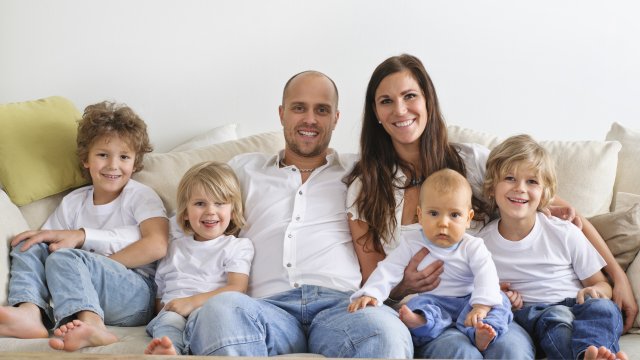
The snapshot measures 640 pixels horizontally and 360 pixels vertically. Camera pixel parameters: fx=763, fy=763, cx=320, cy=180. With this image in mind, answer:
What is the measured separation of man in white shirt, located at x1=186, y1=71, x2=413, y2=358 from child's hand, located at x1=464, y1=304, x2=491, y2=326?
170mm

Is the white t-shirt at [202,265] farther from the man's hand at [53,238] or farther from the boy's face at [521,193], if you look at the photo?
the boy's face at [521,193]

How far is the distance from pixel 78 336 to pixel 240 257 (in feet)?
1.83

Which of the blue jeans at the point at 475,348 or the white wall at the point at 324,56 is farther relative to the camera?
the white wall at the point at 324,56

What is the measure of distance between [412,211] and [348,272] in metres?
0.28

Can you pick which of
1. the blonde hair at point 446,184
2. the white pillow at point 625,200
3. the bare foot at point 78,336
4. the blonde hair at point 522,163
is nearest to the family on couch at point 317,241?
the bare foot at point 78,336

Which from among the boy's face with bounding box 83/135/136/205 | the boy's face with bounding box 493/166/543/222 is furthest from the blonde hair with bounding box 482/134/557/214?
the boy's face with bounding box 83/135/136/205

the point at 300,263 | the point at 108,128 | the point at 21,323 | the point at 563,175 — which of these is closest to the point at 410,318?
the point at 300,263

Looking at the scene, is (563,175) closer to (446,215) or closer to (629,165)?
(629,165)

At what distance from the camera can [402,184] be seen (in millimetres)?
2477

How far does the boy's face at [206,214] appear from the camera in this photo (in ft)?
7.88

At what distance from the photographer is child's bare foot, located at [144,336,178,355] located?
190cm

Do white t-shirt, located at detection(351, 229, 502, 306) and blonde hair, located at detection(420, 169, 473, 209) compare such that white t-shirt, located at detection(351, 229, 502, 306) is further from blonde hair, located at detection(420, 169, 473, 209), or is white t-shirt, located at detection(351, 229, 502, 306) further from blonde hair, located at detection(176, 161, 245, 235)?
blonde hair, located at detection(176, 161, 245, 235)

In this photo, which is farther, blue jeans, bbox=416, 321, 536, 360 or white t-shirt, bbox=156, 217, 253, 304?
white t-shirt, bbox=156, 217, 253, 304

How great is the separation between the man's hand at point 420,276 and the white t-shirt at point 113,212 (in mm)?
858
